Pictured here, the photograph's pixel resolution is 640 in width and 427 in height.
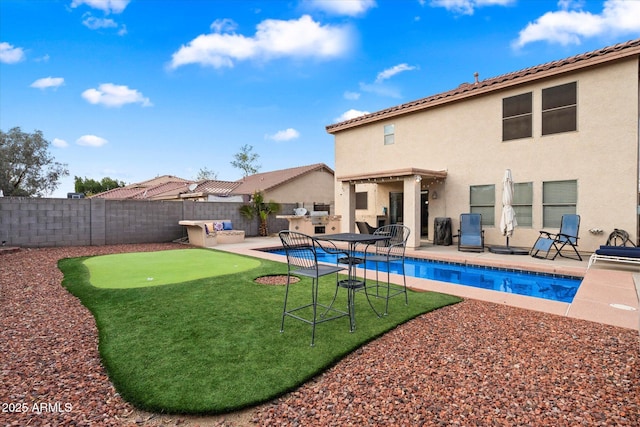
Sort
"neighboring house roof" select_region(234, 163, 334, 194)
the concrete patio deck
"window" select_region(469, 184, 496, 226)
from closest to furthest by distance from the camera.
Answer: the concrete patio deck < "window" select_region(469, 184, 496, 226) < "neighboring house roof" select_region(234, 163, 334, 194)

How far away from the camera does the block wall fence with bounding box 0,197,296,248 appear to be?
11.5 metres

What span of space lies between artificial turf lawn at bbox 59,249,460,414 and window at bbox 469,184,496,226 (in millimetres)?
7602

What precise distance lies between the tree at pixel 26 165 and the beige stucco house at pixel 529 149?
24.8 meters

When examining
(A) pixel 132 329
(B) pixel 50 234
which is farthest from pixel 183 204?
(A) pixel 132 329

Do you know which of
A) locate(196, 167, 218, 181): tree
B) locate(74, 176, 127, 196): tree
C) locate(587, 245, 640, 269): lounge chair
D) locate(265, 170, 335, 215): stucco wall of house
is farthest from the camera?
locate(74, 176, 127, 196): tree

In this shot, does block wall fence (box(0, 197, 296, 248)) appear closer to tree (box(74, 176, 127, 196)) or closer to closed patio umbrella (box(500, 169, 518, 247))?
closed patio umbrella (box(500, 169, 518, 247))

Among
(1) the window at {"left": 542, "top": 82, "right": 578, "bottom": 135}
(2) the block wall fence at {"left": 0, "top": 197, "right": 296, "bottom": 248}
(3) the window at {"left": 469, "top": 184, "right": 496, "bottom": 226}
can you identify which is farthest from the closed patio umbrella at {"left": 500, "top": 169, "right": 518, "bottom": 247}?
(2) the block wall fence at {"left": 0, "top": 197, "right": 296, "bottom": 248}

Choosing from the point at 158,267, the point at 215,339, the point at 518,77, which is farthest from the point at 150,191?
the point at 215,339

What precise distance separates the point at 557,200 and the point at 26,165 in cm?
3264

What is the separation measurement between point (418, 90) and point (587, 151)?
12126 mm

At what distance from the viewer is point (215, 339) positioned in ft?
Result: 12.1

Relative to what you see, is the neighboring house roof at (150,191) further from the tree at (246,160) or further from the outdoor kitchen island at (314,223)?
the outdoor kitchen island at (314,223)

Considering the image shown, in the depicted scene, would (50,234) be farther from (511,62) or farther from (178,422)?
(511,62)

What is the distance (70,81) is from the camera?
18.3 metres
